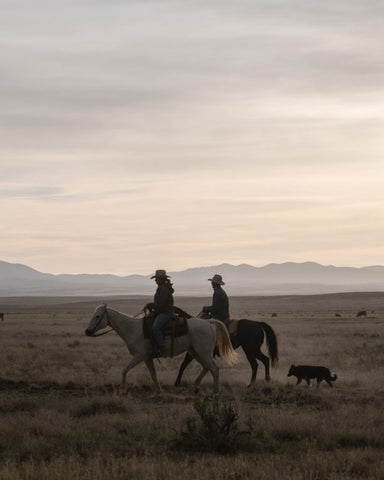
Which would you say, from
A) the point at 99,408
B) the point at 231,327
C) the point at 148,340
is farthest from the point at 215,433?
the point at 231,327

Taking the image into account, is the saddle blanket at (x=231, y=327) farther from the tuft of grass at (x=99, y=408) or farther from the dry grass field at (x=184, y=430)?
the tuft of grass at (x=99, y=408)

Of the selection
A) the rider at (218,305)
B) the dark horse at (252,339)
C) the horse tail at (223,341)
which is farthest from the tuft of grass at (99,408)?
the rider at (218,305)

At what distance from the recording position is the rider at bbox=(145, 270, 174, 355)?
14.7 m

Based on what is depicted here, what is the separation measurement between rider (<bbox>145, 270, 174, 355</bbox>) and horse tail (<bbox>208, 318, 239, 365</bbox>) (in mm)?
1196

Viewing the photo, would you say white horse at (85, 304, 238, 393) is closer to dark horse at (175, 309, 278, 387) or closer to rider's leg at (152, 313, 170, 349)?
rider's leg at (152, 313, 170, 349)

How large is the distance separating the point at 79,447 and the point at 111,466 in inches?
47.7

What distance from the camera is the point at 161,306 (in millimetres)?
14789

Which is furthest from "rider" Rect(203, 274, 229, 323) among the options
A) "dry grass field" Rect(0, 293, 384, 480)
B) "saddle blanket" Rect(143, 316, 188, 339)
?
"dry grass field" Rect(0, 293, 384, 480)

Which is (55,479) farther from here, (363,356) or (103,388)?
(363,356)

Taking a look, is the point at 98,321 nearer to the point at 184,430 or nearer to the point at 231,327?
the point at 231,327

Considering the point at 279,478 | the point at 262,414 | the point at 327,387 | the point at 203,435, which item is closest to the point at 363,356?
the point at 327,387

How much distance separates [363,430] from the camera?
386 inches

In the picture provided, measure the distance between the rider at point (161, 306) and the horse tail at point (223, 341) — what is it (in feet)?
3.92

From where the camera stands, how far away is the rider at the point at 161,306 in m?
14.7
